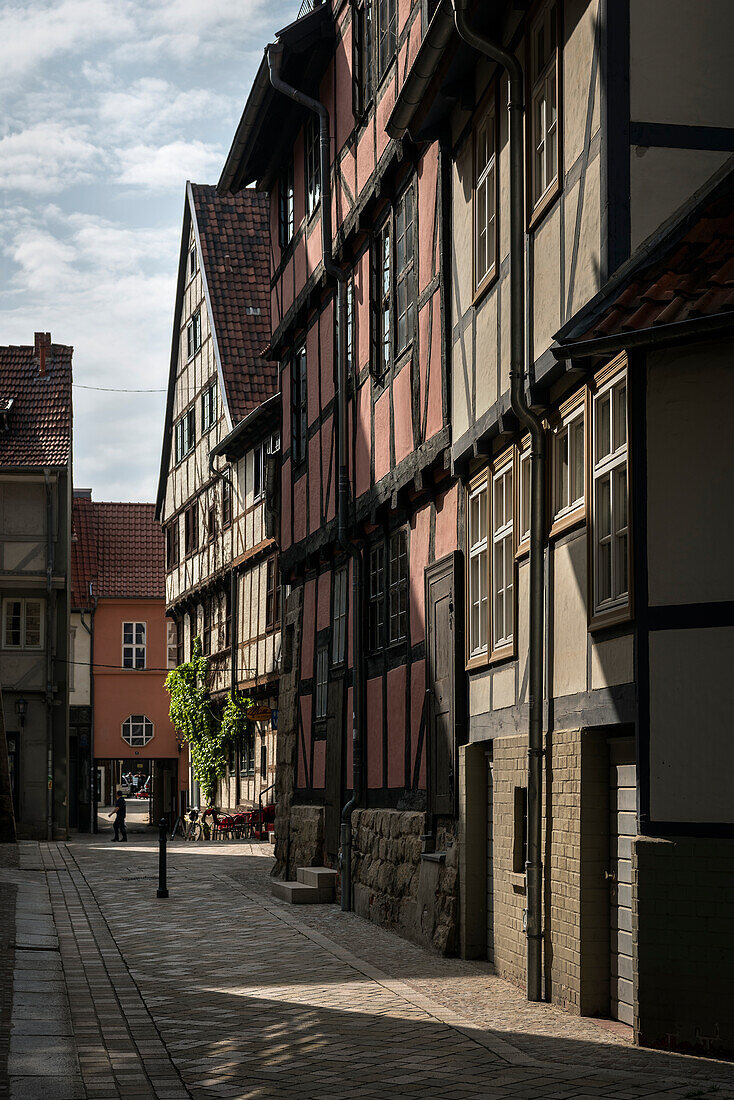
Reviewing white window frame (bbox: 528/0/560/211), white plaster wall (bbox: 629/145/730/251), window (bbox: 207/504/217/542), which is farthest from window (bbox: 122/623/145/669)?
white plaster wall (bbox: 629/145/730/251)

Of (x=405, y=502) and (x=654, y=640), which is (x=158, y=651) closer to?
(x=405, y=502)

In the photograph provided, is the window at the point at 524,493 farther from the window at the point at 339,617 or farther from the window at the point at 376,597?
the window at the point at 339,617

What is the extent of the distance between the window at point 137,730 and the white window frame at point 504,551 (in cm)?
3426

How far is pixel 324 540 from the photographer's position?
18.9 metres

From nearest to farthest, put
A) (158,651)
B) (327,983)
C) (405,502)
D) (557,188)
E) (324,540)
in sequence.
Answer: (557,188), (327,983), (405,502), (324,540), (158,651)

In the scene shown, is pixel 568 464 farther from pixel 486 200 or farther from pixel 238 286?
pixel 238 286

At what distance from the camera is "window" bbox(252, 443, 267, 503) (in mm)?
32062

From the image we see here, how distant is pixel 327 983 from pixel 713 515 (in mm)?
4675

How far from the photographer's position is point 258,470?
3247cm

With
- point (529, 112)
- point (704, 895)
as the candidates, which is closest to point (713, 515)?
point (704, 895)

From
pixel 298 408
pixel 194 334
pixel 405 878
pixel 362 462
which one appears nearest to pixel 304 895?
pixel 405 878

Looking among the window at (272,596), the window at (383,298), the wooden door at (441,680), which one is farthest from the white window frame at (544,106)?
the window at (272,596)

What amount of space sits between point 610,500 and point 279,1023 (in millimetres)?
3704

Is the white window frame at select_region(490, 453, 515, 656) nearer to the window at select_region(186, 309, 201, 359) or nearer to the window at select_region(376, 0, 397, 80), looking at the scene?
the window at select_region(376, 0, 397, 80)
